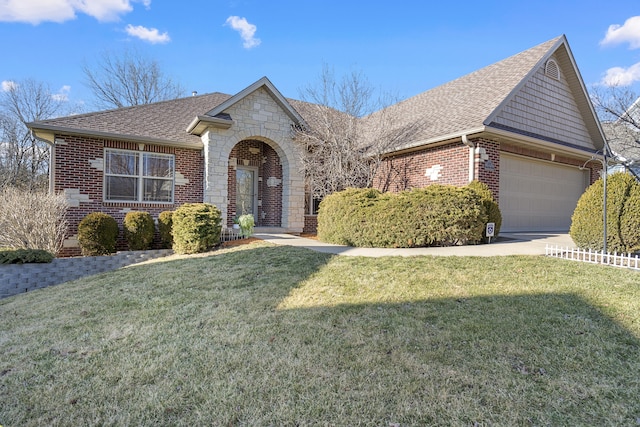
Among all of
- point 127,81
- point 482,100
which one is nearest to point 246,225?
point 482,100

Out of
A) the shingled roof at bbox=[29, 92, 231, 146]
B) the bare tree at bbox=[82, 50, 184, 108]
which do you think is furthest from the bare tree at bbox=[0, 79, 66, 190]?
the shingled roof at bbox=[29, 92, 231, 146]

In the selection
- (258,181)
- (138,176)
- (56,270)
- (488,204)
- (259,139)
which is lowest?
(56,270)

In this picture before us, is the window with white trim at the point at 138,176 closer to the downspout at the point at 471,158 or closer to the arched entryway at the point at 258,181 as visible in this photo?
the arched entryway at the point at 258,181

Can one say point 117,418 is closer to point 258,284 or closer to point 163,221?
point 258,284

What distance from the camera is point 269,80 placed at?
1125cm

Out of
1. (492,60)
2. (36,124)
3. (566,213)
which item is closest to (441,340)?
(36,124)

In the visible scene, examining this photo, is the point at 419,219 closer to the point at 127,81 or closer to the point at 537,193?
the point at 537,193

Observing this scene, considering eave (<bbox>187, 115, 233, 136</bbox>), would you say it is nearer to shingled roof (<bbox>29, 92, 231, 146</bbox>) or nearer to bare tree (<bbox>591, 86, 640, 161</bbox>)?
shingled roof (<bbox>29, 92, 231, 146</bbox>)

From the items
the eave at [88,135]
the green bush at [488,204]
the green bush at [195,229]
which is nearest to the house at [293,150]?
the eave at [88,135]

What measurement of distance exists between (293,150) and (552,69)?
365 inches

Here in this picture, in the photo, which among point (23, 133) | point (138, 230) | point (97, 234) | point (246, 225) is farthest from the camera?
point (23, 133)

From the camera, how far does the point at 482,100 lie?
10.8 meters

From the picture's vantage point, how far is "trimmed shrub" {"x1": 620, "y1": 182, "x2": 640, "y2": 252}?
22.5 ft

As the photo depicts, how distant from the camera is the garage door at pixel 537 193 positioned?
35.6 ft
